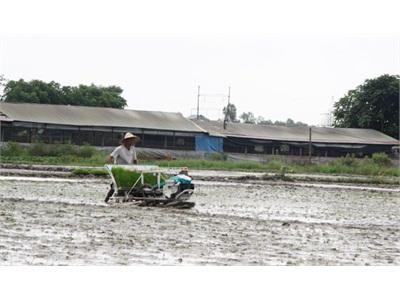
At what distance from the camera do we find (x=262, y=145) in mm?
50938

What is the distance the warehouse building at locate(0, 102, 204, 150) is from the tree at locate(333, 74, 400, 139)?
14906 millimetres

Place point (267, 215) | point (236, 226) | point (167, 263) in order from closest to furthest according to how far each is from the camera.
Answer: point (167, 263), point (236, 226), point (267, 215)

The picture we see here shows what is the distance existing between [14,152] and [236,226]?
2785 cm

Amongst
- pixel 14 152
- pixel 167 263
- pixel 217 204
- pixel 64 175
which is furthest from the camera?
pixel 14 152

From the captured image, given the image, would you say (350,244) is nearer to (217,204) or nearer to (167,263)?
(167,263)

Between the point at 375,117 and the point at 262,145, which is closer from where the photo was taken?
the point at 262,145

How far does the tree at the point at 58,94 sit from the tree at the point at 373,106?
17.7 metres

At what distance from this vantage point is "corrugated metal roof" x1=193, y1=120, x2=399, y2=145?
51.1 metres

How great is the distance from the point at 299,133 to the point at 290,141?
3.34 m

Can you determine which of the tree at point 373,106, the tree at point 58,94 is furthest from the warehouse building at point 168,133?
the tree at point 58,94

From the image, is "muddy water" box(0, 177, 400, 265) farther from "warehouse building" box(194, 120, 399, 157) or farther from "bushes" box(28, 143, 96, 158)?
"warehouse building" box(194, 120, 399, 157)

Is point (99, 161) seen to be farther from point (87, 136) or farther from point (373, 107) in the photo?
point (373, 107)

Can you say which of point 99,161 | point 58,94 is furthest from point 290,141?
point 99,161
